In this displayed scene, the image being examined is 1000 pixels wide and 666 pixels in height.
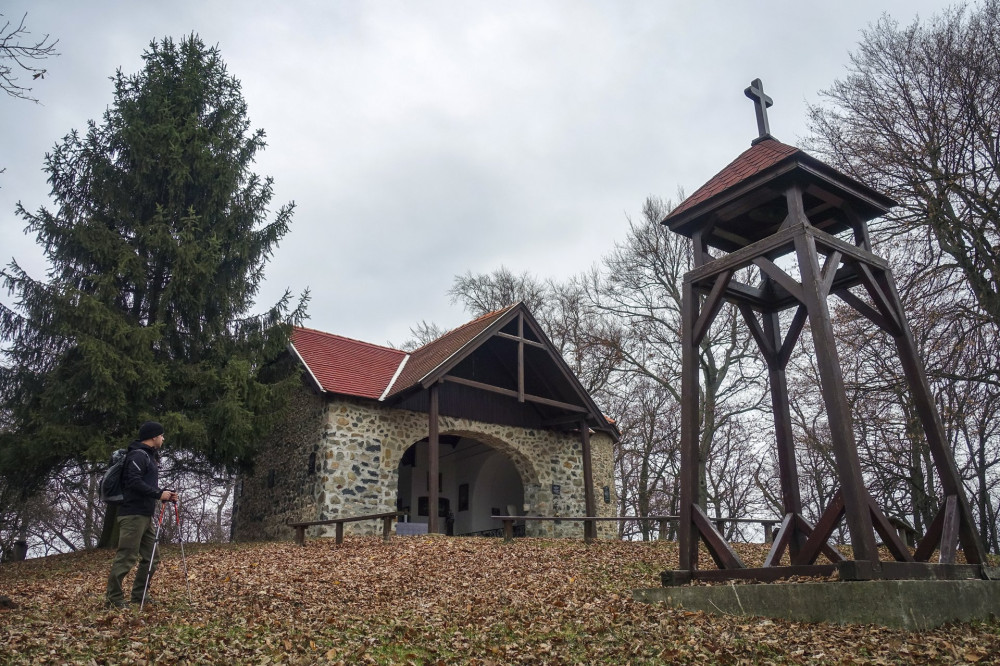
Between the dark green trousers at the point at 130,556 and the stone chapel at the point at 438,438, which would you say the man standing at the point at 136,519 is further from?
the stone chapel at the point at 438,438

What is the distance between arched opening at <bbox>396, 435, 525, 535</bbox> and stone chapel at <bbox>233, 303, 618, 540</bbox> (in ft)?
0.12

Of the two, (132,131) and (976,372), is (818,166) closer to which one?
(976,372)

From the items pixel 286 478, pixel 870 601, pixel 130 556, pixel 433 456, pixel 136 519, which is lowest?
pixel 870 601

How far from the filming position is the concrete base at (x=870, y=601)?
5.60 meters

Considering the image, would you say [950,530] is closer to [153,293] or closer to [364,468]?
[364,468]

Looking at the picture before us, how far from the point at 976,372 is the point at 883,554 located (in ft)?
10.2

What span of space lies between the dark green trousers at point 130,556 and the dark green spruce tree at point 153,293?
18.4 feet

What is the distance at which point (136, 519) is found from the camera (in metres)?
6.48

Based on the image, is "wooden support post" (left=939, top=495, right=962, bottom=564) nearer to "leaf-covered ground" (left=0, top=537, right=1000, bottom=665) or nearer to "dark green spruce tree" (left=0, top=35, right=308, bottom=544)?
"leaf-covered ground" (left=0, top=537, right=1000, bottom=665)

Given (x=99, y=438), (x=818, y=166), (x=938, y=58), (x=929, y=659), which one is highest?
(x=938, y=58)

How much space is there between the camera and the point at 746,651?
522 centimetres

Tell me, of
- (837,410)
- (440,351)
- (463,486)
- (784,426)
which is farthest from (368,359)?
(837,410)

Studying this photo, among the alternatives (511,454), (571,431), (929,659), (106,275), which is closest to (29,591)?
(106,275)

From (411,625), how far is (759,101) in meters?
6.78
